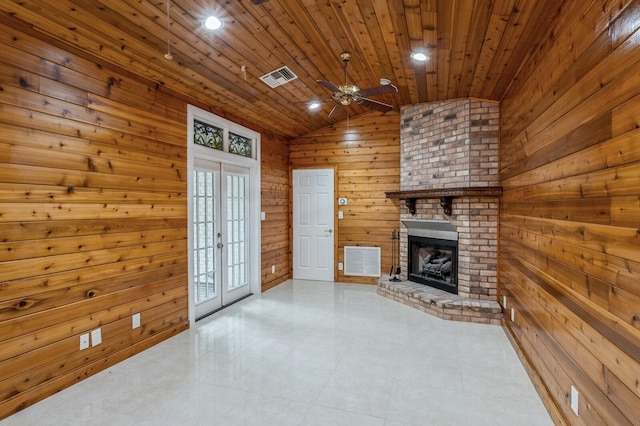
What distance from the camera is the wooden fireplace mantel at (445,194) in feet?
13.7

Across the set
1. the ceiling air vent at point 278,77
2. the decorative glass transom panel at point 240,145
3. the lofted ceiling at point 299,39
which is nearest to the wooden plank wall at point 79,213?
the lofted ceiling at point 299,39

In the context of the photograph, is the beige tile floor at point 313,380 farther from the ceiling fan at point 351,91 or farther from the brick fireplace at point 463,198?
the ceiling fan at point 351,91

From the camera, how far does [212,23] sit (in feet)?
8.72

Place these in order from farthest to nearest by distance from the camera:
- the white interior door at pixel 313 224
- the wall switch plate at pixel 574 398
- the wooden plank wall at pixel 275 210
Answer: the white interior door at pixel 313 224 → the wooden plank wall at pixel 275 210 → the wall switch plate at pixel 574 398

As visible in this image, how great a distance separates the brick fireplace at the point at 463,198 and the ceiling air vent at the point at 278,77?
2300mm

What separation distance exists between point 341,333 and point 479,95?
341 cm

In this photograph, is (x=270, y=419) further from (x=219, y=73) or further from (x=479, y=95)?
(x=479, y=95)

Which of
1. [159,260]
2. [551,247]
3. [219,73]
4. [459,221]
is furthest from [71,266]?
[459,221]

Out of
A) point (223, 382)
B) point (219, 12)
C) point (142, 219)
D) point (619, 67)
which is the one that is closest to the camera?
point (619, 67)

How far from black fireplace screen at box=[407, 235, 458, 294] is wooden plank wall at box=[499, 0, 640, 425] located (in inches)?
66.5

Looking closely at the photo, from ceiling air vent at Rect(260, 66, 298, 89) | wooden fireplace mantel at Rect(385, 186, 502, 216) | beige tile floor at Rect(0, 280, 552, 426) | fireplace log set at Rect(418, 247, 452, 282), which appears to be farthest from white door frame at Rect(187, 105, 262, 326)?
fireplace log set at Rect(418, 247, 452, 282)

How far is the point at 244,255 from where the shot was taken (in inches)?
214

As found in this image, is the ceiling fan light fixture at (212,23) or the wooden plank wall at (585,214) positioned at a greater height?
the ceiling fan light fixture at (212,23)

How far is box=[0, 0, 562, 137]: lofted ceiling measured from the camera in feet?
7.97
